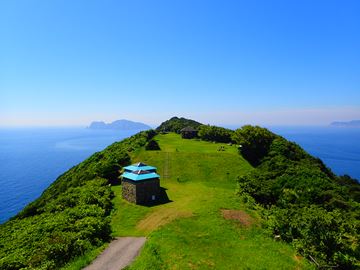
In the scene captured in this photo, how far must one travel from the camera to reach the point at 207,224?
30141 millimetres

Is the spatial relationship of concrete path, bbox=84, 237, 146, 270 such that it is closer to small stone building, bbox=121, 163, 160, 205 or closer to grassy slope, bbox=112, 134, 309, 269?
grassy slope, bbox=112, 134, 309, 269

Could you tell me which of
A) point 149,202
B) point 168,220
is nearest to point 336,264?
point 168,220

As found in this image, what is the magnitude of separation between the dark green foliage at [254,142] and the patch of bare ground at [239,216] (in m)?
32.1

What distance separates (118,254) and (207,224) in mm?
10667

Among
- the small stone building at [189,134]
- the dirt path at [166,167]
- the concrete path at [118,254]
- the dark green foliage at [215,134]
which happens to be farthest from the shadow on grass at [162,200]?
the small stone building at [189,134]

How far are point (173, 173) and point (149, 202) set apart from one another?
16602 millimetres

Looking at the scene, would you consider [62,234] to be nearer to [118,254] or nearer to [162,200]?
[118,254]

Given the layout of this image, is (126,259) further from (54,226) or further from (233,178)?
(233,178)

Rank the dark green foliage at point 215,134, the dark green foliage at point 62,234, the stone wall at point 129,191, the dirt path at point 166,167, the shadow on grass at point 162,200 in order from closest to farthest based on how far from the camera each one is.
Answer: the dark green foliage at point 62,234 < the shadow on grass at point 162,200 < the stone wall at point 129,191 < the dirt path at point 166,167 < the dark green foliage at point 215,134

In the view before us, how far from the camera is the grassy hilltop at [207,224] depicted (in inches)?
898

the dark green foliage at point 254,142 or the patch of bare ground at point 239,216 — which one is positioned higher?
the dark green foliage at point 254,142

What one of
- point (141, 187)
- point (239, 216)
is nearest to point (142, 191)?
point (141, 187)

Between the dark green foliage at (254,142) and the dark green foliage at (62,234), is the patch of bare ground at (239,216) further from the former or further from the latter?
the dark green foliage at (254,142)

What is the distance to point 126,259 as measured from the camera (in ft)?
A: 74.8
